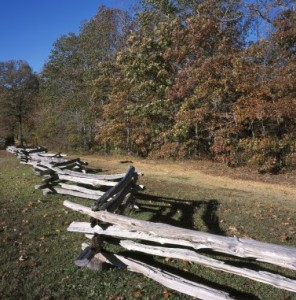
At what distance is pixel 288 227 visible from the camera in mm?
7180

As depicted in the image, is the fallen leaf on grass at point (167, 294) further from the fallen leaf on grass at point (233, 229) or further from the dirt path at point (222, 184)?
the dirt path at point (222, 184)

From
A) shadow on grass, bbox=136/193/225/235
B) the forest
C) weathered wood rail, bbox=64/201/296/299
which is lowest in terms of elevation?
shadow on grass, bbox=136/193/225/235

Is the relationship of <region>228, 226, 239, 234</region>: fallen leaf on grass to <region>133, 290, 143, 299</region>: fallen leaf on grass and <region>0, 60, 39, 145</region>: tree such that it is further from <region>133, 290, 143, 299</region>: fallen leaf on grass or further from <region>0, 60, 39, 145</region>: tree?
<region>0, 60, 39, 145</region>: tree

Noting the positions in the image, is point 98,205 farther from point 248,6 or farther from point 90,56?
point 90,56

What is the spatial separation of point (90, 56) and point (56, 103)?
6697 mm

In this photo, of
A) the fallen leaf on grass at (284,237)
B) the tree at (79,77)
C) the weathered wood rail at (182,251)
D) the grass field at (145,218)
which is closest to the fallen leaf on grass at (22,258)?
the grass field at (145,218)

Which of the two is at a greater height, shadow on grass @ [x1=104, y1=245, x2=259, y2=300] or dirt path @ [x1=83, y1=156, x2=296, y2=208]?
dirt path @ [x1=83, y1=156, x2=296, y2=208]

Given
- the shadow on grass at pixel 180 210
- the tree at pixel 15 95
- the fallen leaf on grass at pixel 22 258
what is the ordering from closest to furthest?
the fallen leaf on grass at pixel 22 258 → the shadow on grass at pixel 180 210 → the tree at pixel 15 95

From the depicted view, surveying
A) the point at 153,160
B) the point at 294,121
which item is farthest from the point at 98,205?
the point at 153,160

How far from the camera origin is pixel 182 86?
18.9 m

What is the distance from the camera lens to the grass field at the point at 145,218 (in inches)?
180

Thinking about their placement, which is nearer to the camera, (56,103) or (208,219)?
(208,219)

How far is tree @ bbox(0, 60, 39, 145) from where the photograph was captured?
3862cm

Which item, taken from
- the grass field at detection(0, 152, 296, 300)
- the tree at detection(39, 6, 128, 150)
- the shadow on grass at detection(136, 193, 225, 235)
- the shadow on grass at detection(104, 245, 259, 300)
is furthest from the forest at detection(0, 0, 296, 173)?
the shadow on grass at detection(104, 245, 259, 300)
